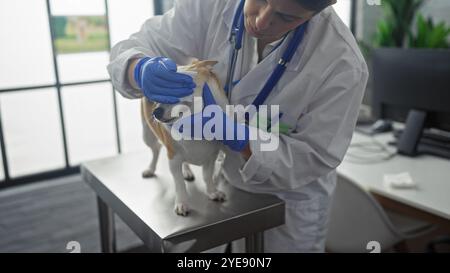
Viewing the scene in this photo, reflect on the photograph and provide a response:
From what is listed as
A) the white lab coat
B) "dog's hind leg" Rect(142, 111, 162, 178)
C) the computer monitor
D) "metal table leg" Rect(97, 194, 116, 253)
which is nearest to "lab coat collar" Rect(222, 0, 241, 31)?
the white lab coat

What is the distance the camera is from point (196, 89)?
851 millimetres

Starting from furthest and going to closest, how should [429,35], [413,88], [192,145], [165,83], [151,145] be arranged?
1. [429,35]
2. [413,88]
3. [151,145]
4. [192,145]
5. [165,83]

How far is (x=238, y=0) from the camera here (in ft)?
3.40

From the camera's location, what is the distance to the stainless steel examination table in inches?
34.7

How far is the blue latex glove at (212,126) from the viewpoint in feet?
2.74

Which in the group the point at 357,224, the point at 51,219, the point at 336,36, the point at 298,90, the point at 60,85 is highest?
the point at 336,36

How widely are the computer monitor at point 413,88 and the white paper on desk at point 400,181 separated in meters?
0.31

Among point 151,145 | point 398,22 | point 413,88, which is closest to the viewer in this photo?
point 151,145

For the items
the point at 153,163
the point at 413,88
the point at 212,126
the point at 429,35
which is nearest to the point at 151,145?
the point at 153,163

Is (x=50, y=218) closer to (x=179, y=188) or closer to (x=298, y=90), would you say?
(x=179, y=188)

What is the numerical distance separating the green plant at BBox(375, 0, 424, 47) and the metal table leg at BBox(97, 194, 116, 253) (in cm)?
191

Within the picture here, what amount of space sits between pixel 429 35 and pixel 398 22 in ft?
0.78

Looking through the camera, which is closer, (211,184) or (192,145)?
(192,145)

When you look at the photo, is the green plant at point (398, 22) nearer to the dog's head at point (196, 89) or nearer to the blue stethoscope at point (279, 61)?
the blue stethoscope at point (279, 61)
